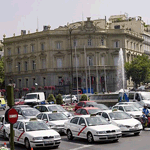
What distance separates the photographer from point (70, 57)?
3226 inches

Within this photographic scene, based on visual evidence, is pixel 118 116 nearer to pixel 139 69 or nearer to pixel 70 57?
pixel 139 69

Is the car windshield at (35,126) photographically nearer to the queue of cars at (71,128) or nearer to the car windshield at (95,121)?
the queue of cars at (71,128)

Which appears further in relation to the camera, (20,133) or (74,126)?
(74,126)

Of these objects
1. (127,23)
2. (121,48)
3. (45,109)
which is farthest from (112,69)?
(45,109)

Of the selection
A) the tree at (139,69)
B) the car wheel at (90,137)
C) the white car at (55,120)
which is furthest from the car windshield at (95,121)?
the tree at (139,69)

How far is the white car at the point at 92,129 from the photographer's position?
61.6 ft

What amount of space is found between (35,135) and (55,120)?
581cm

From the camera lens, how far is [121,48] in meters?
84.2

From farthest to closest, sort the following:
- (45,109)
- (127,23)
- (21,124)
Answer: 1. (127,23)
2. (45,109)
3. (21,124)

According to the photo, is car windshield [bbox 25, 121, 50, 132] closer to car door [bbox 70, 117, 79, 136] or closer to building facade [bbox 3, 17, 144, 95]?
car door [bbox 70, 117, 79, 136]

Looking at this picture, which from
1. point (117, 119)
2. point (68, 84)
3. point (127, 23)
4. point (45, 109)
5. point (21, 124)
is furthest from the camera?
point (127, 23)

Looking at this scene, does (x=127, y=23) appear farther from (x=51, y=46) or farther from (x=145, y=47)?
(x=51, y=46)

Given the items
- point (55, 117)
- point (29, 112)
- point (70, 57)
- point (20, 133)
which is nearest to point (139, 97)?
point (29, 112)

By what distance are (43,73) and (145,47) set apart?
3438 centimetres
